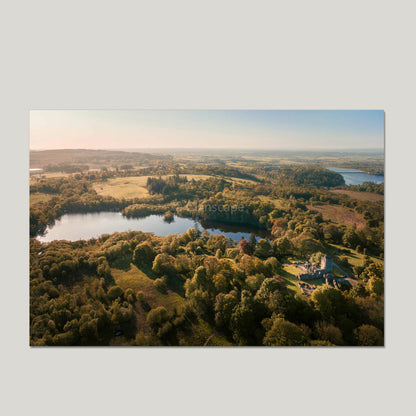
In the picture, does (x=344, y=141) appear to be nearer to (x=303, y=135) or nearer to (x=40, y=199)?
(x=303, y=135)

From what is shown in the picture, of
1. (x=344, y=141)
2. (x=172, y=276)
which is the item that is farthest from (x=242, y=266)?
(x=344, y=141)

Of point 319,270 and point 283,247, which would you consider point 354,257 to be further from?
point 283,247

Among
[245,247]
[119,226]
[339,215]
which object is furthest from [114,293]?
[339,215]

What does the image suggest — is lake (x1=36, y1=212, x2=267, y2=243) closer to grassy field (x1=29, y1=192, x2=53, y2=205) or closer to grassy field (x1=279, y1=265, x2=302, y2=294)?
grassy field (x1=29, y1=192, x2=53, y2=205)

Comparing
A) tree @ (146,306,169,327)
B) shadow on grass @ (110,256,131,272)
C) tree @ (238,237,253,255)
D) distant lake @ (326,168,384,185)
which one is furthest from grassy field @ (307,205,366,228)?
shadow on grass @ (110,256,131,272)

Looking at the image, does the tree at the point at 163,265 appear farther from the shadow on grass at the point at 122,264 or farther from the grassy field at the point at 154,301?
the shadow on grass at the point at 122,264

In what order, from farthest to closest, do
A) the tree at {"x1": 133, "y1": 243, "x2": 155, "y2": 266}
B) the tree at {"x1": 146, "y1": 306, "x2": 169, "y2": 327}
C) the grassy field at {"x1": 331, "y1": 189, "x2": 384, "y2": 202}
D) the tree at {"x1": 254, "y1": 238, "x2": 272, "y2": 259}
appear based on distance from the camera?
the tree at {"x1": 254, "y1": 238, "x2": 272, "y2": 259} → the tree at {"x1": 133, "y1": 243, "x2": 155, "y2": 266} → the grassy field at {"x1": 331, "y1": 189, "x2": 384, "y2": 202} → the tree at {"x1": 146, "y1": 306, "x2": 169, "y2": 327}

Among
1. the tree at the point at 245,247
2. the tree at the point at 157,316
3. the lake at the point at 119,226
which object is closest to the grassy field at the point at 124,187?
the lake at the point at 119,226
